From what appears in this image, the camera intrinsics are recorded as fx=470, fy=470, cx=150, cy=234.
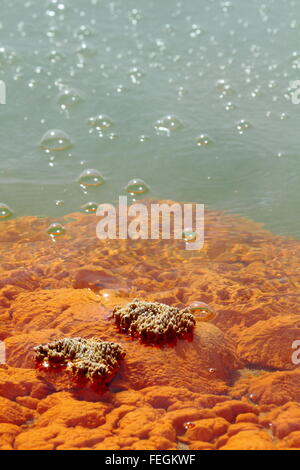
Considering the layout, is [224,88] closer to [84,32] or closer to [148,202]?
[148,202]

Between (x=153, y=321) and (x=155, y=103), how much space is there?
171 inches

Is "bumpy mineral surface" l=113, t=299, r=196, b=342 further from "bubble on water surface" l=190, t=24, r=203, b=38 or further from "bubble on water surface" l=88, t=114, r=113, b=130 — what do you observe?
"bubble on water surface" l=190, t=24, r=203, b=38

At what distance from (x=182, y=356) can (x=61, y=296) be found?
1139mm

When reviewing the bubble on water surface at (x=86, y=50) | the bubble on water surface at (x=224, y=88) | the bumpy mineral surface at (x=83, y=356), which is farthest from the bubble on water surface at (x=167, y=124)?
the bumpy mineral surface at (x=83, y=356)

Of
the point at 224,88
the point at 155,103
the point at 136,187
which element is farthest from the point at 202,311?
the point at 224,88

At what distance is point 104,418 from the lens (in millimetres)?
2584

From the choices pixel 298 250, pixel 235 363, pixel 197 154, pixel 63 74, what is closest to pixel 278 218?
pixel 298 250

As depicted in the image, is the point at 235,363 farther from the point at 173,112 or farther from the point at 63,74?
the point at 63,74

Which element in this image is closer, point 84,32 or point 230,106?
point 230,106

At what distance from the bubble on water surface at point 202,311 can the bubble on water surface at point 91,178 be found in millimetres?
2461

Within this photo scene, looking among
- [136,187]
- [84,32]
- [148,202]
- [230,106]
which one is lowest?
[148,202]

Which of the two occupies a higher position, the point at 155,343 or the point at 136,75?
the point at 136,75

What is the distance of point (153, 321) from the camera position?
10.4ft

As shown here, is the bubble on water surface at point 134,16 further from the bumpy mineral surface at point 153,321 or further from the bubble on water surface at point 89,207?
the bumpy mineral surface at point 153,321
